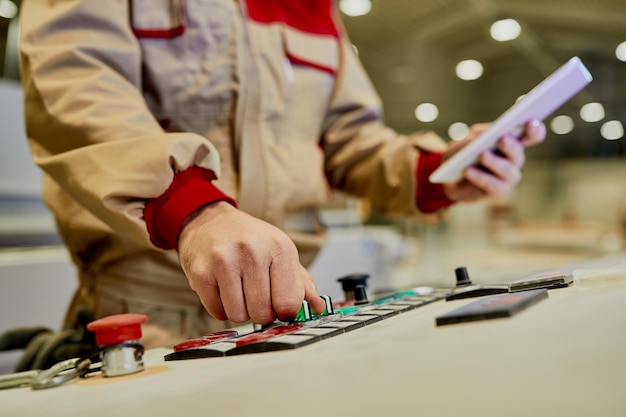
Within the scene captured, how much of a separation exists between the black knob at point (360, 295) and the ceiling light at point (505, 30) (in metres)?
3.28

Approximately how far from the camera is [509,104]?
314 centimetres

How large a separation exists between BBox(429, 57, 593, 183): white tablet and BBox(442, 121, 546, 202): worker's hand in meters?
0.02

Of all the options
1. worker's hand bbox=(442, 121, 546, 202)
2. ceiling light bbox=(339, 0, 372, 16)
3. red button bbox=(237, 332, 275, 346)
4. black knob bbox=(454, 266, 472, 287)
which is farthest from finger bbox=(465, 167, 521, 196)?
ceiling light bbox=(339, 0, 372, 16)

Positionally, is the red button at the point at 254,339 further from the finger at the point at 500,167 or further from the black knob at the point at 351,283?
the finger at the point at 500,167

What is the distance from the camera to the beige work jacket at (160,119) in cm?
64

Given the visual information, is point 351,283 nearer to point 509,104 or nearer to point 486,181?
point 486,181

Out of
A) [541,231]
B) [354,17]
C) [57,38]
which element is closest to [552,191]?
[541,231]

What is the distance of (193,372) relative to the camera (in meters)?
0.40

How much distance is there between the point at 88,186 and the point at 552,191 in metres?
3.83

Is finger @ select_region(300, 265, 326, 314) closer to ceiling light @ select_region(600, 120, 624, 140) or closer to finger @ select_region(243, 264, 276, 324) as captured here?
finger @ select_region(243, 264, 276, 324)

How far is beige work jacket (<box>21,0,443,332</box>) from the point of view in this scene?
2.09 ft

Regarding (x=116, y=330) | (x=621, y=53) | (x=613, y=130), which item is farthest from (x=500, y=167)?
(x=613, y=130)

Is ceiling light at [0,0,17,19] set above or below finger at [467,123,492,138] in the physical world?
above

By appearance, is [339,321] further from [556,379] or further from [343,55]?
[343,55]
